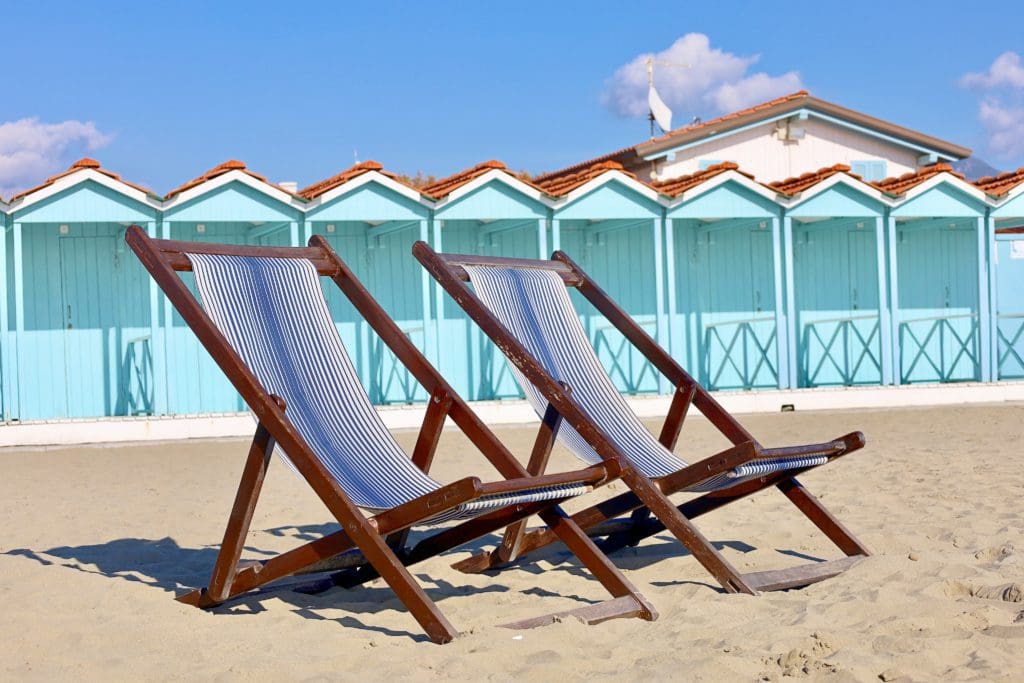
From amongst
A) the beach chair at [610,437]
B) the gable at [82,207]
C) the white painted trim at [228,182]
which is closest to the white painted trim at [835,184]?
the white painted trim at [228,182]

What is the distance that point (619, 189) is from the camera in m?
13.4

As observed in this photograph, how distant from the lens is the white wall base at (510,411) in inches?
454

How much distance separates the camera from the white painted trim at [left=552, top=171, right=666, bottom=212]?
43.0 feet

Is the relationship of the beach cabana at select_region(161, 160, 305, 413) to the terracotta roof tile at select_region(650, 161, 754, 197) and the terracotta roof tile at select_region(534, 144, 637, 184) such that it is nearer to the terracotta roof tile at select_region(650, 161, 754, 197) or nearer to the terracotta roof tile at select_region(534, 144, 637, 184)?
the terracotta roof tile at select_region(650, 161, 754, 197)

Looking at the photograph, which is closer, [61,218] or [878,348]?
[61,218]

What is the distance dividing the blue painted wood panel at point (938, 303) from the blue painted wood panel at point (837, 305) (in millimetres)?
513

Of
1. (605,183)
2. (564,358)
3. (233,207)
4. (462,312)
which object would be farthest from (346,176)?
(564,358)

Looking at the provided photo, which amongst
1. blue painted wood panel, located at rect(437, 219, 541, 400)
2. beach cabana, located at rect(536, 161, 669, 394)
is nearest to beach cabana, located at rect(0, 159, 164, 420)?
blue painted wood panel, located at rect(437, 219, 541, 400)

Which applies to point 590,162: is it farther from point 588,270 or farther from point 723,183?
point 723,183

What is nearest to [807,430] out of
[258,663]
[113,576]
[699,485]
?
[699,485]

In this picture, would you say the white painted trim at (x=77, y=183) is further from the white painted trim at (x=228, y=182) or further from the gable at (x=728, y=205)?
the gable at (x=728, y=205)

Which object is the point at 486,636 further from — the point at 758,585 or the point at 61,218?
the point at 61,218

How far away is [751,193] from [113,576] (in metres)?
10.3

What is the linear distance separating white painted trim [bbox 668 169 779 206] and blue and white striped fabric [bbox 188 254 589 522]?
921cm
